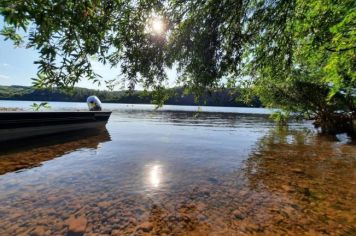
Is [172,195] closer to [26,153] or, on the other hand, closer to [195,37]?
[195,37]

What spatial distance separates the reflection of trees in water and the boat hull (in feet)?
48.9

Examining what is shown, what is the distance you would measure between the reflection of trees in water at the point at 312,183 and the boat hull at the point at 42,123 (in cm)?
1489

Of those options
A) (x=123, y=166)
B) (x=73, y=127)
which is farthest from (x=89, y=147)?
(x=73, y=127)

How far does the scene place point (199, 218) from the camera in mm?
6480

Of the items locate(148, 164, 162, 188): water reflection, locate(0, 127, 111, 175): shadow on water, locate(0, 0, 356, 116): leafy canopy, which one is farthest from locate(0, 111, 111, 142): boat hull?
locate(0, 0, 356, 116): leafy canopy

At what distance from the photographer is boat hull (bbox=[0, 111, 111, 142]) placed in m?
16.6

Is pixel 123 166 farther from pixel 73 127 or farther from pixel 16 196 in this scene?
pixel 73 127

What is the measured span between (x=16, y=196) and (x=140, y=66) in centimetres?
536

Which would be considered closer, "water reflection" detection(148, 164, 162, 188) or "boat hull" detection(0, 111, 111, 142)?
"water reflection" detection(148, 164, 162, 188)

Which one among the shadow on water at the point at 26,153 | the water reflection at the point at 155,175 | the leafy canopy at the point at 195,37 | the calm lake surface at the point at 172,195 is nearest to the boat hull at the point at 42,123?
the shadow on water at the point at 26,153

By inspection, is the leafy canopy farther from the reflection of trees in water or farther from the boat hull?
the boat hull

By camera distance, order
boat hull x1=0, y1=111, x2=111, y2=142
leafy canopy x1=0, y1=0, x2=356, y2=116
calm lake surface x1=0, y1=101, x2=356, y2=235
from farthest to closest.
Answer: boat hull x1=0, y1=111, x2=111, y2=142 < calm lake surface x1=0, y1=101, x2=356, y2=235 < leafy canopy x1=0, y1=0, x2=356, y2=116

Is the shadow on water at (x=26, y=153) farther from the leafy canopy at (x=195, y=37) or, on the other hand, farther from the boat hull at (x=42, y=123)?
the leafy canopy at (x=195, y=37)

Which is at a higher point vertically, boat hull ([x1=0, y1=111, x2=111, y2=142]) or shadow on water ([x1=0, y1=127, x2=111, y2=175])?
boat hull ([x1=0, y1=111, x2=111, y2=142])
